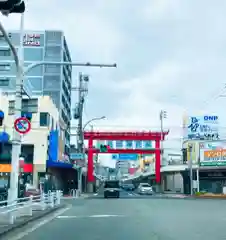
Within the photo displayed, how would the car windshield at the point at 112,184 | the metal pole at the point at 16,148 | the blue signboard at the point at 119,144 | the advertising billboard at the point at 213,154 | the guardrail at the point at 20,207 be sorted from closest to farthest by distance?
the guardrail at the point at 20,207
the metal pole at the point at 16,148
the car windshield at the point at 112,184
the advertising billboard at the point at 213,154
the blue signboard at the point at 119,144

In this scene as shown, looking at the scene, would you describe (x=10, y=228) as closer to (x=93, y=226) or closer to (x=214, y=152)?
(x=93, y=226)

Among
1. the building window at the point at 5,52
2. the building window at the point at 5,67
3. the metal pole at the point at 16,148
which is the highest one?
Result: the building window at the point at 5,52

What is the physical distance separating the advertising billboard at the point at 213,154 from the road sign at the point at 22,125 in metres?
43.1

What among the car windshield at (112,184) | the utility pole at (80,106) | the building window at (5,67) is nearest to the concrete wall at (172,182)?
the utility pole at (80,106)

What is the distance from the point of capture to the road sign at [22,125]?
1558 cm

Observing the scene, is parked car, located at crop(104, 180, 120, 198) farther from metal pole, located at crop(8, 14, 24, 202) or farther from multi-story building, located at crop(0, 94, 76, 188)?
metal pole, located at crop(8, 14, 24, 202)

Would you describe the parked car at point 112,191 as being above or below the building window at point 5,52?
below

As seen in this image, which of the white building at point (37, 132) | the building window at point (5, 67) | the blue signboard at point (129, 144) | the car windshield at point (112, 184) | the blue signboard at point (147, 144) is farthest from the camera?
the building window at point (5, 67)

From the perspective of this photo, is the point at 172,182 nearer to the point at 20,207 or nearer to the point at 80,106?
the point at 80,106

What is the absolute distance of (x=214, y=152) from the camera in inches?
2211

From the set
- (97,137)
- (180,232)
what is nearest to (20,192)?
(180,232)

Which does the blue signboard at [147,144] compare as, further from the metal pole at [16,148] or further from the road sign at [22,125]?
the road sign at [22,125]

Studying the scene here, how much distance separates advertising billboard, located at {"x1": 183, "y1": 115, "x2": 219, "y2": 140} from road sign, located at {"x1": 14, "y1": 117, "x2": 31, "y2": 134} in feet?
154

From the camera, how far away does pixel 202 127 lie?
2393 inches
